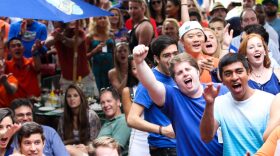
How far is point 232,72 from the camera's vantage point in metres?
5.93

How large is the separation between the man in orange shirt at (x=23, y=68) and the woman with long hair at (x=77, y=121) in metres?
1.85

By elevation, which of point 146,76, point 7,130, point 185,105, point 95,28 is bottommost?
point 7,130

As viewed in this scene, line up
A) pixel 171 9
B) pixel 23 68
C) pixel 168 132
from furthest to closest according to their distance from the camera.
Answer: pixel 171 9, pixel 23 68, pixel 168 132

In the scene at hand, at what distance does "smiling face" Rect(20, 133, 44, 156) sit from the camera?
283 inches

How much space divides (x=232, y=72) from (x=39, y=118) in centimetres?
524

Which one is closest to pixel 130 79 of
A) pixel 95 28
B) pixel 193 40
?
pixel 193 40

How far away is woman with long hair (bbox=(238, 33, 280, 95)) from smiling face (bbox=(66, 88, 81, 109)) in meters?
2.91

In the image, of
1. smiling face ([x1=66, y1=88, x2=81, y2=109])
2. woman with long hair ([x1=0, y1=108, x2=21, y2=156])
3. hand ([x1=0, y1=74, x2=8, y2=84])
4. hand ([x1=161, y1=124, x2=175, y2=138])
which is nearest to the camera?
hand ([x1=161, y1=124, x2=175, y2=138])

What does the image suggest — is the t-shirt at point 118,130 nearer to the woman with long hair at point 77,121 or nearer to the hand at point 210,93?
the woman with long hair at point 77,121

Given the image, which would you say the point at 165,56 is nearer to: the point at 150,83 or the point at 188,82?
the point at 188,82

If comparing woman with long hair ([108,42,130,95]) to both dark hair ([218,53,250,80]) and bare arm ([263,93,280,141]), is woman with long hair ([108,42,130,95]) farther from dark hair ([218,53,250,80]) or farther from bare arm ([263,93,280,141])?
bare arm ([263,93,280,141])

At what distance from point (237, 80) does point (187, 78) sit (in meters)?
0.41

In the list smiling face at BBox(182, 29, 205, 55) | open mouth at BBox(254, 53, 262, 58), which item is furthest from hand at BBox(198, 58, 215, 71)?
open mouth at BBox(254, 53, 262, 58)

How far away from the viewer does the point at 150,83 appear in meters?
5.89
